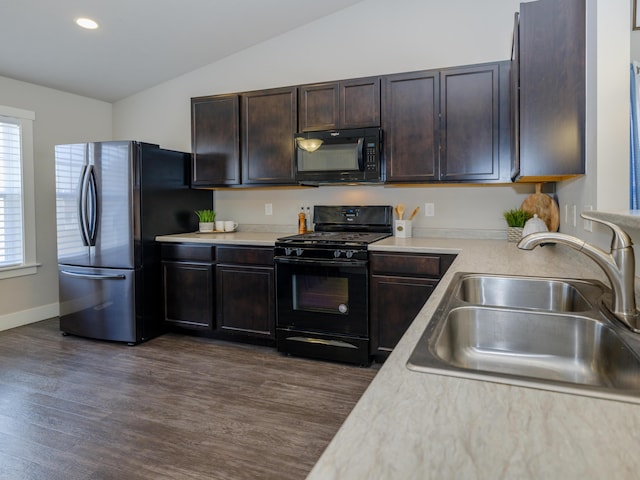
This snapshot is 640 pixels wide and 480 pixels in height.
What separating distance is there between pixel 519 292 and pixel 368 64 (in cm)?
265

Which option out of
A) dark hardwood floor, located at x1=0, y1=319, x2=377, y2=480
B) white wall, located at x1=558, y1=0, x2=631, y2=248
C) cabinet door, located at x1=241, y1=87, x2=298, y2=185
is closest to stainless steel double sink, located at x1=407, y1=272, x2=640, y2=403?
white wall, located at x1=558, y1=0, x2=631, y2=248

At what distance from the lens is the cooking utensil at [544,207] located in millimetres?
2889

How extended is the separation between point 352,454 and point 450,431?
143 millimetres

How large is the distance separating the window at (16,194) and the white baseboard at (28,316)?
0.38m

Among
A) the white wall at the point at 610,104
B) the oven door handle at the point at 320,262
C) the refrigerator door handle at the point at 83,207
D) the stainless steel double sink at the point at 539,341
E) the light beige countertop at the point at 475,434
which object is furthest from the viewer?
the refrigerator door handle at the point at 83,207

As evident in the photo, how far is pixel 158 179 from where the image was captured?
12.0ft

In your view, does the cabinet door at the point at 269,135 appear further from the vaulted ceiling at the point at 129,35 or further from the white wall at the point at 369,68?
the vaulted ceiling at the point at 129,35

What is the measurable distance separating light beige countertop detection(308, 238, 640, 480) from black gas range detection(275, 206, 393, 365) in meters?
2.24

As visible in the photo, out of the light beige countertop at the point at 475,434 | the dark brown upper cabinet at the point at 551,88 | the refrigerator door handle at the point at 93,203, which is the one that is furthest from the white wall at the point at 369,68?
the light beige countertop at the point at 475,434

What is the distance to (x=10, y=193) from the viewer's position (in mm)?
3904

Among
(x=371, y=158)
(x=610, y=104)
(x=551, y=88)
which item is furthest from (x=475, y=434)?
(x=371, y=158)

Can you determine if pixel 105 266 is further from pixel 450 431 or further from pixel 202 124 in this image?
pixel 450 431

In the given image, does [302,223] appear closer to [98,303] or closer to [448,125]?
[448,125]

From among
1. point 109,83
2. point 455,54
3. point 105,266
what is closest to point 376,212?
point 455,54
